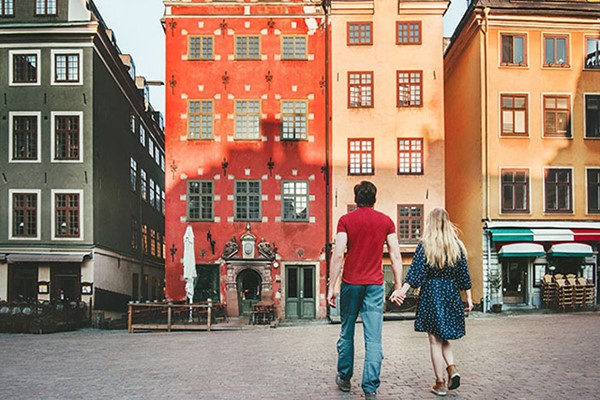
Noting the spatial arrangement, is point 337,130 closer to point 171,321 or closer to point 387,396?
point 171,321

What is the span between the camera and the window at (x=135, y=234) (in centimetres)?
3944

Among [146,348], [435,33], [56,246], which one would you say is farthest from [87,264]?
[435,33]

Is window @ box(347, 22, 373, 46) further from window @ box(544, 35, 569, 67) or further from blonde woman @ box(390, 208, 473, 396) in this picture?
blonde woman @ box(390, 208, 473, 396)

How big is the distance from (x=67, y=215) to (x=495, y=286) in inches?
713

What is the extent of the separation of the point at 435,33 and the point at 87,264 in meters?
18.3

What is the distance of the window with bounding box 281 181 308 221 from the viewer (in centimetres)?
3238

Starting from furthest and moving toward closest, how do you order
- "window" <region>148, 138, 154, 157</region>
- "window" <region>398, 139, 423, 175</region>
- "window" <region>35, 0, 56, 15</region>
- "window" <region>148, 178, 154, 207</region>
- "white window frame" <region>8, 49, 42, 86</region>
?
"window" <region>148, 138, 154, 157</region>, "window" <region>148, 178, 154, 207</region>, "window" <region>398, 139, 423, 175</region>, "window" <region>35, 0, 56, 15</region>, "white window frame" <region>8, 49, 42, 86</region>

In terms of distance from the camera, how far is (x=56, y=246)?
30.3 meters

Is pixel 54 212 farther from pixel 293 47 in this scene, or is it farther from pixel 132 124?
pixel 293 47

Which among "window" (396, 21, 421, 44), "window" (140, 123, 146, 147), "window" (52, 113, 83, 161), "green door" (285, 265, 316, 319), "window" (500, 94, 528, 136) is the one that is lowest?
"green door" (285, 265, 316, 319)

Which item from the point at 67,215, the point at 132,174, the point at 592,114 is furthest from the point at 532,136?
the point at 132,174

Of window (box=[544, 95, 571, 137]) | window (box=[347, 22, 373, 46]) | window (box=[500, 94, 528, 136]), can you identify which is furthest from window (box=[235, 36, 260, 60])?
window (box=[544, 95, 571, 137])

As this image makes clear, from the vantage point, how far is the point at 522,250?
29.9 m

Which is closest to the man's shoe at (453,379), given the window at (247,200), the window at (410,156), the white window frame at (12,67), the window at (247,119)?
the window at (247,200)
